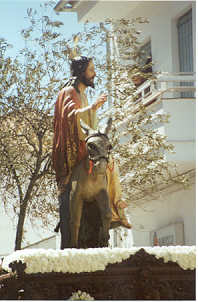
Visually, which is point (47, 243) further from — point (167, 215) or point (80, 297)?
point (80, 297)

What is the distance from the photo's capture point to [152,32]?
19.4m

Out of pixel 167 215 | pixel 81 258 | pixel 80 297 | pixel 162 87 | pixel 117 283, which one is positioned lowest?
pixel 80 297

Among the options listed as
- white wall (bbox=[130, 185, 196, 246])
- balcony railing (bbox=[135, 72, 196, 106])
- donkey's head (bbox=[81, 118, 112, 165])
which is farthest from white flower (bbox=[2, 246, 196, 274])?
white wall (bbox=[130, 185, 196, 246])

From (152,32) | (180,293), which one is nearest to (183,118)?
(152,32)

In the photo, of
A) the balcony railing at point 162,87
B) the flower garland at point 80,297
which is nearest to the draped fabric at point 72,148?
the flower garland at point 80,297

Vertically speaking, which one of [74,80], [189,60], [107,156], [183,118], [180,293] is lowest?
[180,293]

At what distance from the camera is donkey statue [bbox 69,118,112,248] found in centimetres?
900

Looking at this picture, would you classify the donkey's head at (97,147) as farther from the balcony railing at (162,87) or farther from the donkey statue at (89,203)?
the balcony railing at (162,87)

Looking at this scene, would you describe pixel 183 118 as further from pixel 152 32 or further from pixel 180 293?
pixel 180 293

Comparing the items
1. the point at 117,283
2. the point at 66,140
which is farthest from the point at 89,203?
the point at 117,283

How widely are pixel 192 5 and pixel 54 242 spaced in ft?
25.3

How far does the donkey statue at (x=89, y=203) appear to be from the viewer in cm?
900

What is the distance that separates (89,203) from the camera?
9.20 m

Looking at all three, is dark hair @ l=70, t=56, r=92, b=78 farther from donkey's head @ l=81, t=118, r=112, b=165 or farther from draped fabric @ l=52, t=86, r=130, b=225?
donkey's head @ l=81, t=118, r=112, b=165
